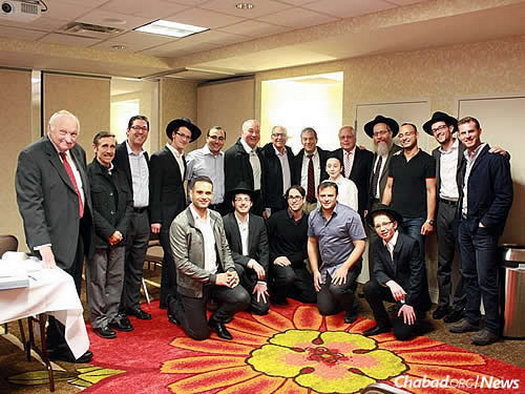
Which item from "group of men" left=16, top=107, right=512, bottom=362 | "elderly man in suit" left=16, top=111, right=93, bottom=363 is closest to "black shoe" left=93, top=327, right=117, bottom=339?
"group of men" left=16, top=107, right=512, bottom=362

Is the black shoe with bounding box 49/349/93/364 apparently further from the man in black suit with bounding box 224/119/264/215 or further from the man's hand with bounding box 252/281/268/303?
the man in black suit with bounding box 224/119/264/215

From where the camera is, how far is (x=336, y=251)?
4.48m

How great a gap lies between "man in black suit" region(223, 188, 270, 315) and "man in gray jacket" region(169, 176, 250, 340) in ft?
1.33

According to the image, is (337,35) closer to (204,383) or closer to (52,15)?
(52,15)

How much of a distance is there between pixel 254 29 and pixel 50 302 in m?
3.16

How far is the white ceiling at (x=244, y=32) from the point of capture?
4.10 metres

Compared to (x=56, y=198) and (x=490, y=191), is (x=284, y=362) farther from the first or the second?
(x=490, y=191)

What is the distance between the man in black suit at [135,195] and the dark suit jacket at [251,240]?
664 millimetres

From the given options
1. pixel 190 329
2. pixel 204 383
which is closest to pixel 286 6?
pixel 190 329

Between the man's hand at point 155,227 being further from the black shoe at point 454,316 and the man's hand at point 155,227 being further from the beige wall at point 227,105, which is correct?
the beige wall at point 227,105

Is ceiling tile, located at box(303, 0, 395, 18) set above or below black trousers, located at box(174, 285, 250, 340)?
above

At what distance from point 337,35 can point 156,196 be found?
2010mm

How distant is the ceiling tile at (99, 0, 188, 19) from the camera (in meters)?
4.23

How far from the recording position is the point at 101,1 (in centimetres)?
419
